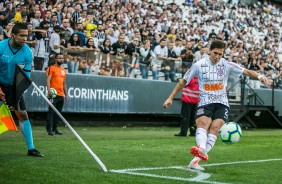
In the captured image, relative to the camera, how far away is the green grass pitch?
7.17m

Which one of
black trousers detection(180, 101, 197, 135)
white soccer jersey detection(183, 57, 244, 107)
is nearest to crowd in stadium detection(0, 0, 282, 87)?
black trousers detection(180, 101, 197, 135)

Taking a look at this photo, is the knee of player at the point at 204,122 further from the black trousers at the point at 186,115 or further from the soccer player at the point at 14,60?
the black trousers at the point at 186,115

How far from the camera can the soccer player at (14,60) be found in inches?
354

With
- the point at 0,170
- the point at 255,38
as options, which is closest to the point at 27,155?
the point at 0,170

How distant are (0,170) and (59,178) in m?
1.04

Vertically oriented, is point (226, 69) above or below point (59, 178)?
A: above

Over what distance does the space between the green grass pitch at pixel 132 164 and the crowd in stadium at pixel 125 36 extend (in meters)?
6.82

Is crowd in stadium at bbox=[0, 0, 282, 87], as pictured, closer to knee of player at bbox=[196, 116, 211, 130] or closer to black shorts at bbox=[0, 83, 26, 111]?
black shorts at bbox=[0, 83, 26, 111]

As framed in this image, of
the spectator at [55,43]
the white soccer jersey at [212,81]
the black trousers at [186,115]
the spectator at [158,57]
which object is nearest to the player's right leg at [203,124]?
the white soccer jersey at [212,81]

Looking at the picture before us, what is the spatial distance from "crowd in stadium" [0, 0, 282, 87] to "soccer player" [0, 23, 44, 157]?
8390 mm

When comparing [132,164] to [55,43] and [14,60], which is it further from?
[55,43]

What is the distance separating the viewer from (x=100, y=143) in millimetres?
12789

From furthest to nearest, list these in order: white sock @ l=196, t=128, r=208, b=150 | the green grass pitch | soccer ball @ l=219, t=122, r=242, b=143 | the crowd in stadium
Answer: the crowd in stadium < soccer ball @ l=219, t=122, r=242, b=143 < white sock @ l=196, t=128, r=208, b=150 < the green grass pitch

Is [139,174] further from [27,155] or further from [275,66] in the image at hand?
[275,66]
